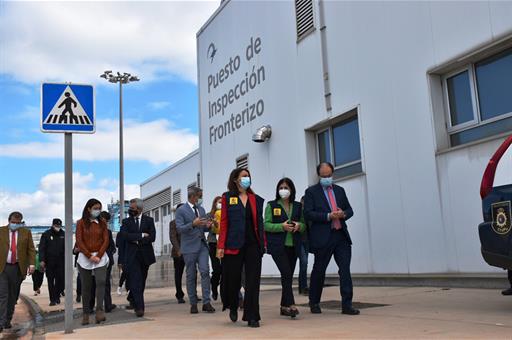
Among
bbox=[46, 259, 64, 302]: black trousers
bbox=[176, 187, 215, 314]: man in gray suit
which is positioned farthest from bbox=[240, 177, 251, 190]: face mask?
bbox=[46, 259, 64, 302]: black trousers

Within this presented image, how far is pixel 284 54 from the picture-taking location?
12.9 m

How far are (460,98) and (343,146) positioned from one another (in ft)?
10.3

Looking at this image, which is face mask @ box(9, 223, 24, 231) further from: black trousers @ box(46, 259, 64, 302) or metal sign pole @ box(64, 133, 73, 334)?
black trousers @ box(46, 259, 64, 302)

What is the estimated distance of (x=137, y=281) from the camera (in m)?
7.71

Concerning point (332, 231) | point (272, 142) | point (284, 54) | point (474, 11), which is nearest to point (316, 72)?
point (284, 54)

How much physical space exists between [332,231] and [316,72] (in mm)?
5802

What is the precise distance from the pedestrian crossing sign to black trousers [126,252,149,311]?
2390 millimetres

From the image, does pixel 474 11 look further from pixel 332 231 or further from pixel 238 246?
pixel 238 246

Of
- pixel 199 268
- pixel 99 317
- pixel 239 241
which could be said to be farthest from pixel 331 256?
pixel 99 317

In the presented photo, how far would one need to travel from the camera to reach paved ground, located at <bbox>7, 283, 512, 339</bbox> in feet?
15.9

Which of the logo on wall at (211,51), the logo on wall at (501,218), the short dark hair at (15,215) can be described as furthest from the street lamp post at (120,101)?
the logo on wall at (501,218)

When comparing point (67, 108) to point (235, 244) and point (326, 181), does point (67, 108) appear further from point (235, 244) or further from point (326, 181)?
point (326, 181)

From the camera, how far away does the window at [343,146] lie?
10.8 metres

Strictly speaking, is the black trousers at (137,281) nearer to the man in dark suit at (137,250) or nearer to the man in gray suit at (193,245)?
the man in dark suit at (137,250)
